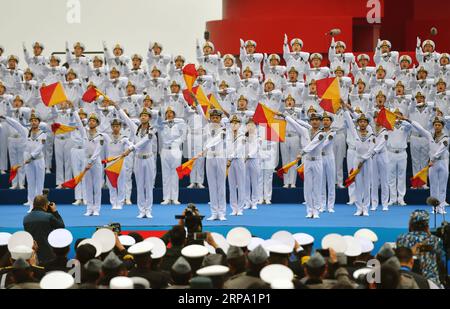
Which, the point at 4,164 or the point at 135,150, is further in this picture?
the point at 4,164

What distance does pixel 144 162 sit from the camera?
16938mm

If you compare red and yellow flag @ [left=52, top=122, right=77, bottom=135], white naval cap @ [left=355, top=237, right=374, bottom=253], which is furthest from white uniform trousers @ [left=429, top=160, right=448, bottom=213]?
white naval cap @ [left=355, top=237, right=374, bottom=253]

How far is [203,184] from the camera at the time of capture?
1945cm

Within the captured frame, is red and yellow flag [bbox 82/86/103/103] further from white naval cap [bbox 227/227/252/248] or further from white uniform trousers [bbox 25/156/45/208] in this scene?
white naval cap [bbox 227/227/252/248]

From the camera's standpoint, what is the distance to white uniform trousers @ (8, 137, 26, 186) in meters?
18.8

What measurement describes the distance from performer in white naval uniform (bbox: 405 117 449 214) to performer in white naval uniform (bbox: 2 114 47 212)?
22.7 ft

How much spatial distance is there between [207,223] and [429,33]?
421 inches

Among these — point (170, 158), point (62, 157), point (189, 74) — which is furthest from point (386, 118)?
point (62, 157)

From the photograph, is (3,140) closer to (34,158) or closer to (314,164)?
(34,158)

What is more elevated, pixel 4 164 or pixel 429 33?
pixel 429 33

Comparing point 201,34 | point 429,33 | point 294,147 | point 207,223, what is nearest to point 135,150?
point 207,223

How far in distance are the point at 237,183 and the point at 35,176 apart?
376cm

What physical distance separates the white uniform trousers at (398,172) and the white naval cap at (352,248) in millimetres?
9364
